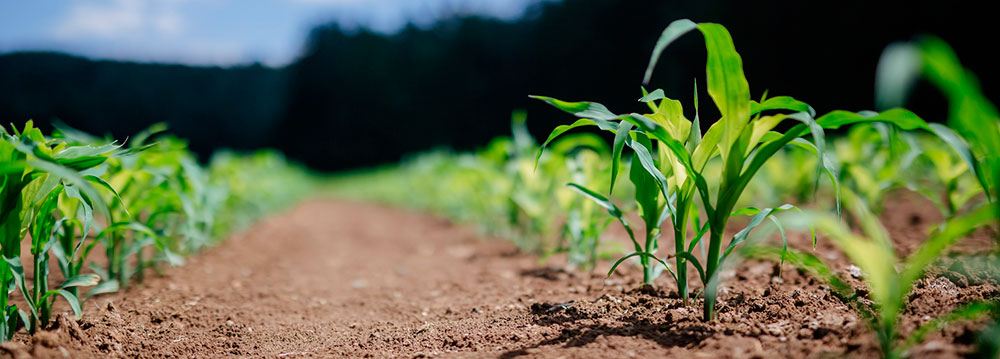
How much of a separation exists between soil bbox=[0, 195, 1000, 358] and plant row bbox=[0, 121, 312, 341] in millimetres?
100

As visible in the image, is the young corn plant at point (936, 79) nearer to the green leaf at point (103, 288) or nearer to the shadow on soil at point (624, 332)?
the shadow on soil at point (624, 332)

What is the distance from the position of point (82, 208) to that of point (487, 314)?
151 centimetres

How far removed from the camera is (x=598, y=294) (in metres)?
1.63

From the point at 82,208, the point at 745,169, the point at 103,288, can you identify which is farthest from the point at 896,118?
the point at 82,208

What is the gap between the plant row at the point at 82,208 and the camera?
1.09m

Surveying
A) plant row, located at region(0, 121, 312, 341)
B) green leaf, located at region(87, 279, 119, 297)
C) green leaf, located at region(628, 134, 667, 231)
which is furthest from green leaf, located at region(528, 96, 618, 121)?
green leaf, located at region(87, 279, 119, 297)

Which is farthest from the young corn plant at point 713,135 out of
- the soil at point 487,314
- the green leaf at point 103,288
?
the green leaf at point 103,288

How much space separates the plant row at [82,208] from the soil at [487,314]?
0.33 ft

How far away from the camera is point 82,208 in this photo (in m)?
1.73

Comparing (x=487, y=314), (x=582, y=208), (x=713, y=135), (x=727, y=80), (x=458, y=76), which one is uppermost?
(x=458, y=76)

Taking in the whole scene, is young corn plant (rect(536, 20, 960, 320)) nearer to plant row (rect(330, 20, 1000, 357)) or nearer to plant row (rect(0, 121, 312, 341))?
plant row (rect(330, 20, 1000, 357))

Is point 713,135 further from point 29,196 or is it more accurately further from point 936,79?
point 29,196

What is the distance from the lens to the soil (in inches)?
42.3

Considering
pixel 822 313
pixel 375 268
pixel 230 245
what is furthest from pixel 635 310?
pixel 230 245
